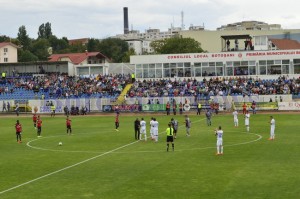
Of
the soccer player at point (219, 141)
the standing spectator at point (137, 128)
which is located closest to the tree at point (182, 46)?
the standing spectator at point (137, 128)

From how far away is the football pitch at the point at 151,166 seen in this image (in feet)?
68.8

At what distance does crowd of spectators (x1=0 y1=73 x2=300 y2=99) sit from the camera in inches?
2886

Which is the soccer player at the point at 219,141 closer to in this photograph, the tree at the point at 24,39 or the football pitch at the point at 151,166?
the football pitch at the point at 151,166

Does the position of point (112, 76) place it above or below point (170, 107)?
above

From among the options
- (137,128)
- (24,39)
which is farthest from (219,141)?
(24,39)

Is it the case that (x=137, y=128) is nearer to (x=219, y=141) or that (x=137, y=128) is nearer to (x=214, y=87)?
(x=219, y=141)

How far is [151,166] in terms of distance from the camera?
88.4 ft

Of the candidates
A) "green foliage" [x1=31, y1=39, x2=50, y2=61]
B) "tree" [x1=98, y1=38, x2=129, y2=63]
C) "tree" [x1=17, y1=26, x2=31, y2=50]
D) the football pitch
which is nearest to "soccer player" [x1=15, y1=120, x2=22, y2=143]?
the football pitch

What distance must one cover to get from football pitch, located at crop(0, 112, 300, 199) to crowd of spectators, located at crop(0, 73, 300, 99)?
29.3 metres

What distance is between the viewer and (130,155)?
31.3 m

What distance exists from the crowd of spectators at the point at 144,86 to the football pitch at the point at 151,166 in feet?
96.1

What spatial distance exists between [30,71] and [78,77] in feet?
42.3

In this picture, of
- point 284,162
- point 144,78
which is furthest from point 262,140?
point 144,78

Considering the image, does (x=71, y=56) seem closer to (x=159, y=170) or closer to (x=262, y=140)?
(x=262, y=140)
